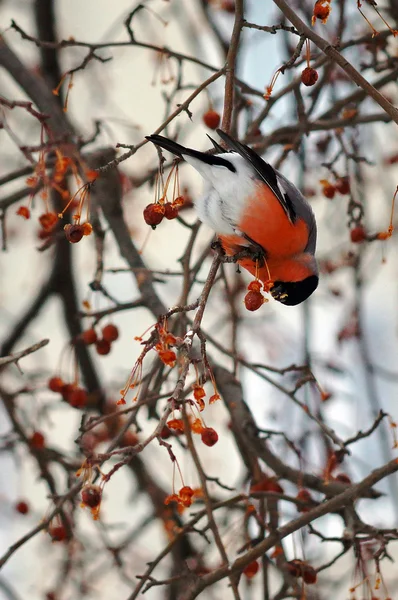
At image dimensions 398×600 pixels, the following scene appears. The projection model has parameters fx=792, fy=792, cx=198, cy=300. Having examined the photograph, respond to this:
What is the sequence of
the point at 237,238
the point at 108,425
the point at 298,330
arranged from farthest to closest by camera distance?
1. the point at 298,330
2. the point at 108,425
3. the point at 237,238

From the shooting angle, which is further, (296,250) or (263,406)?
(263,406)

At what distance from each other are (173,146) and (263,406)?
2.26 metres

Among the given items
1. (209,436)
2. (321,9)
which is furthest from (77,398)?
(321,9)

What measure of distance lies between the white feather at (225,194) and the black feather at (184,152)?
1 cm

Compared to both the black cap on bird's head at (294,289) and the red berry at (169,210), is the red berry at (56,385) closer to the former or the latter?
the black cap on bird's head at (294,289)

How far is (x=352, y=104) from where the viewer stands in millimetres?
2676

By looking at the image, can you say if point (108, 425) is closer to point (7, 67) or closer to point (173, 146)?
point (7, 67)

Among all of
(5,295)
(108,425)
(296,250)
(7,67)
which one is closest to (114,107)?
(5,295)

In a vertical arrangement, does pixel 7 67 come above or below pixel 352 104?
below

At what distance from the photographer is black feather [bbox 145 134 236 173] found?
168 centimetres

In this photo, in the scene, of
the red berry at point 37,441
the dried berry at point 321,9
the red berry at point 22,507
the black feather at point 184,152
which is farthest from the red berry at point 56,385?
the dried berry at point 321,9

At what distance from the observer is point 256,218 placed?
2.04m

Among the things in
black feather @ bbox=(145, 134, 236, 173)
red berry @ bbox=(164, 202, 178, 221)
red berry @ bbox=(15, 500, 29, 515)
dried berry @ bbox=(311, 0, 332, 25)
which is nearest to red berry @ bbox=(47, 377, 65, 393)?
red berry @ bbox=(15, 500, 29, 515)

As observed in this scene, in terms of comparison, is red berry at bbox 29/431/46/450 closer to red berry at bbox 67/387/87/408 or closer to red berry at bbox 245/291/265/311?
red berry at bbox 67/387/87/408
